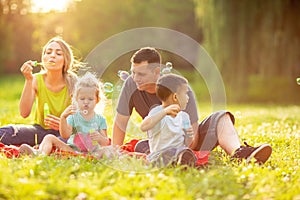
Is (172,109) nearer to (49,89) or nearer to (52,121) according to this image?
(52,121)

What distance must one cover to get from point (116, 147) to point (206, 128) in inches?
28.4

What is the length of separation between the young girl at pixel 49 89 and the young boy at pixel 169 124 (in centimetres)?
129

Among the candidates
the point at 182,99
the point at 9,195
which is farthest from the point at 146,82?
the point at 9,195

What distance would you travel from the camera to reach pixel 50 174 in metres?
2.85

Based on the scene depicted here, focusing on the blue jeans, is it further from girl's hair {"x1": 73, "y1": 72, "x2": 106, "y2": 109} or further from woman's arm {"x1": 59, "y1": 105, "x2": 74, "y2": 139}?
girl's hair {"x1": 73, "y1": 72, "x2": 106, "y2": 109}

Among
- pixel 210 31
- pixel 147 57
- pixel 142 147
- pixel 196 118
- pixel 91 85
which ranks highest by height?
pixel 210 31

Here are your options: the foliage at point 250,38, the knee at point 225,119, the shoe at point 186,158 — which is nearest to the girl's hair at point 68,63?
the knee at point 225,119

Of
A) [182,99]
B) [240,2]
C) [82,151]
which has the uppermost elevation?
[240,2]

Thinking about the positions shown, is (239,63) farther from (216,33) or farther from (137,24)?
(137,24)

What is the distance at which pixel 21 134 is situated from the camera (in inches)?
174

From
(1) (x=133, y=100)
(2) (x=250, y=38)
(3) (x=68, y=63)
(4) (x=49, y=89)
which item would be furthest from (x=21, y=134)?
(2) (x=250, y=38)

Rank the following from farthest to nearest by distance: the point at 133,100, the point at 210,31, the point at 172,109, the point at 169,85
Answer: the point at 210,31 → the point at 133,100 → the point at 169,85 → the point at 172,109

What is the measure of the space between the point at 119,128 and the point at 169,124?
2.67 ft

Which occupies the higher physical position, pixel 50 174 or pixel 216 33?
pixel 216 33
